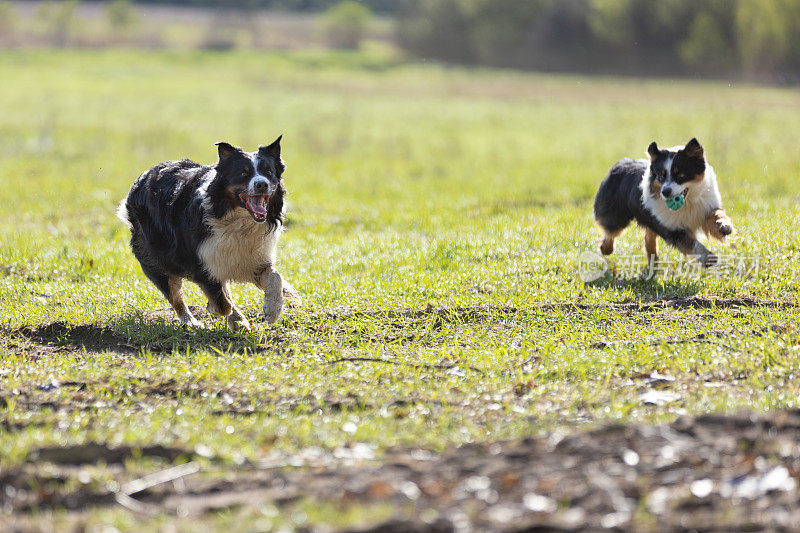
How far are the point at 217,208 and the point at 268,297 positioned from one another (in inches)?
33.7

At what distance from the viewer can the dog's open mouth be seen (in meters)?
6.97

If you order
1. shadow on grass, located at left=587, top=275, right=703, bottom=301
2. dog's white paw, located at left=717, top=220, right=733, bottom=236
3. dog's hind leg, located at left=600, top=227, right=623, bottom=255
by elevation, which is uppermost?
dog's white paw, located at left=717, top=220, right=733, bottom=236

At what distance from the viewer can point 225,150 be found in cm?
698

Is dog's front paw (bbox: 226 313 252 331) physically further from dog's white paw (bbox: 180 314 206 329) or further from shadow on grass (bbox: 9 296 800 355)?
dog's white paw (bbox: 180 314 206 329)

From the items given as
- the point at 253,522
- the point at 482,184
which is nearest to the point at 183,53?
the point at 482,184

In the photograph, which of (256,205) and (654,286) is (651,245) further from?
(256,205)

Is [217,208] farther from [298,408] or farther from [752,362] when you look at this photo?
[752,362]

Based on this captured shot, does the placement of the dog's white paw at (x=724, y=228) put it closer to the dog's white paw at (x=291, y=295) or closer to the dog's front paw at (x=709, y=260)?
the dog's front paw at (x=709, y=260)

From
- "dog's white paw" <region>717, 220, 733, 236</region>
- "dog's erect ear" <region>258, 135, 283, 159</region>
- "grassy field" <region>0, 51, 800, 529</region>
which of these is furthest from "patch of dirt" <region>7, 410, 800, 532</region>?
"dog's white paw" <region>717, 220, 733, 236</region>

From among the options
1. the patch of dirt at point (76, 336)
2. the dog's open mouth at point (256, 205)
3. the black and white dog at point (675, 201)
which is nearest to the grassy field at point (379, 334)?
the patch of dirt at point (76, 336)

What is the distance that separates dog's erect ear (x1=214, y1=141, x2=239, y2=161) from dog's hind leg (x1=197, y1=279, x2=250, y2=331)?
1.08m

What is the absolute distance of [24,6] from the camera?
96500mm

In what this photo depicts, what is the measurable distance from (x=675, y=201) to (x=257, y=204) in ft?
13.0

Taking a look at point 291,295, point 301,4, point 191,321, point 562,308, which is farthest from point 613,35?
point 301,4
